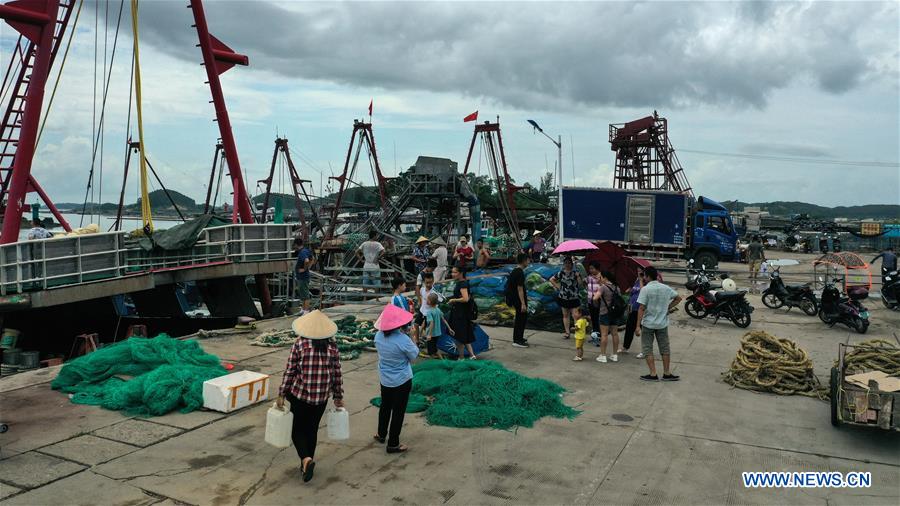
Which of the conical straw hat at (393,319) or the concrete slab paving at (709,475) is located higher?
the conical straw hat at (393,319)

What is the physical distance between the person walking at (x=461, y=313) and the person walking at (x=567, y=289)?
92.5 inches

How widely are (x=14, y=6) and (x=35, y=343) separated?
664 centimetres

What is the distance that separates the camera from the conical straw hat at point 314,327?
5.63 meters

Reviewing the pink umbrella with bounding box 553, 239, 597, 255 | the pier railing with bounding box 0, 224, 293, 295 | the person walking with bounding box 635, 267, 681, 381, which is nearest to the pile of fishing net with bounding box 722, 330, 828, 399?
the person walking with bounding box 635, 267, 681, 381

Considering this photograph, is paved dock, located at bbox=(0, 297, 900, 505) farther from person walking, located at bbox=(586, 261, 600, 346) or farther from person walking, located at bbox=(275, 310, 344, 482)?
person walking, located at bbox=(586, 261, 600, 346)

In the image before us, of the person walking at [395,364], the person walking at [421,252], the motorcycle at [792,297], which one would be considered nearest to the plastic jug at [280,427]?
the person walking at [395,364]

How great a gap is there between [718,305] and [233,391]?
1037 centimetres

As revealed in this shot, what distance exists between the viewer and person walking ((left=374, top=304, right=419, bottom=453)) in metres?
6.18

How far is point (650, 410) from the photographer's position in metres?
7.81

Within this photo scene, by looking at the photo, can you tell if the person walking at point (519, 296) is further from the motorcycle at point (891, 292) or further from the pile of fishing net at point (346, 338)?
the motorcycle at point (891, 292)

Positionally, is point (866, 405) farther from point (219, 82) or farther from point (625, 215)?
point (625, 215)

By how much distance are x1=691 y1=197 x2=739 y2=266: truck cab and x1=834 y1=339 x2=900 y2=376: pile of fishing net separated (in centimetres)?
1932

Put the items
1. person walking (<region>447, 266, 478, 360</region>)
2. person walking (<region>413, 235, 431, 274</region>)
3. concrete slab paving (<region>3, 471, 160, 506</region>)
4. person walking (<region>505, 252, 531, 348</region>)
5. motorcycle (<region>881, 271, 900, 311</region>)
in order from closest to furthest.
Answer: concrete slab paving (<region>3, 471, 160, 506</region>) → person walking (<region>447, 266, 478, 360</region>) → person walking (<region>505, 252, 531, 348</region>) → motorcycle (<region>881, 271, 900, 311</region>) → person walking (<region>413, 235, 431, 274</region>)

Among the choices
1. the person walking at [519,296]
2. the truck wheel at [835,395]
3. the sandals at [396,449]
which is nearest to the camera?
the sandals at [396,449]
